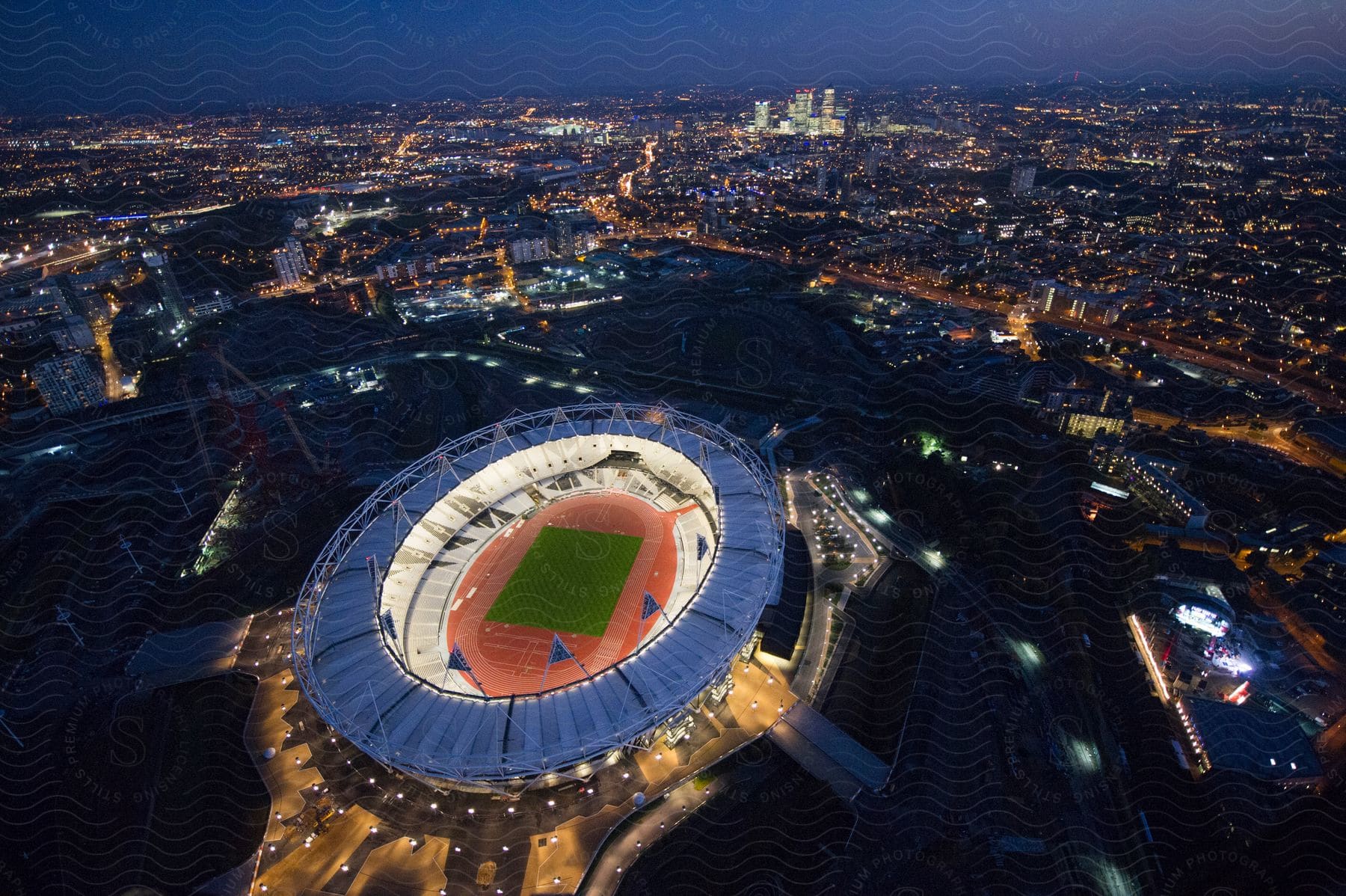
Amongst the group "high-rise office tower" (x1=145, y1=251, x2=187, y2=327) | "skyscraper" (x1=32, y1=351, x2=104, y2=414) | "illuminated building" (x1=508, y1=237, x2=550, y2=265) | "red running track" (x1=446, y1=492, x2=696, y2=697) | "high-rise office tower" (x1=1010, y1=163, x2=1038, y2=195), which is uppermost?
"high-rise office tower" (x1=1010, y1=163, x2=1038, y2=195)

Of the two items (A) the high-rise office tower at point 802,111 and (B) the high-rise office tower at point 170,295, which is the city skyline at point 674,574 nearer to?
(B) the high-rise office tower at point 170,295

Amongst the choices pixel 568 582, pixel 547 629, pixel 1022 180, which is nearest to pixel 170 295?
pixel 568 582

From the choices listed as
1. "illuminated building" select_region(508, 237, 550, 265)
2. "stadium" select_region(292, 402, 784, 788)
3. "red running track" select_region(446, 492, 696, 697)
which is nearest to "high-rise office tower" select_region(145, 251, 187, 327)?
"illuminated building" select_region(508, 237, 550, 265)

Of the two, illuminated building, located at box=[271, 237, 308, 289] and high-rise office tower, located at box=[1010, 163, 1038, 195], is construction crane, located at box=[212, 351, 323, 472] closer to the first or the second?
illuminated building, located at box=[271, 237, 308, 289]

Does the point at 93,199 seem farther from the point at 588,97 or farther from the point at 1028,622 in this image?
the point at 588,97

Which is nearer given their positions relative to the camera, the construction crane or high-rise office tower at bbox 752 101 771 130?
the construction crane

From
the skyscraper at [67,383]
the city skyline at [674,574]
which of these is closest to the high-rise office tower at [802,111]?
the city skyline at [674,574]

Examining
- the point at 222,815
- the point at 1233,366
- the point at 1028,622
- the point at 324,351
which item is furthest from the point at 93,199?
the point at 1233,366
